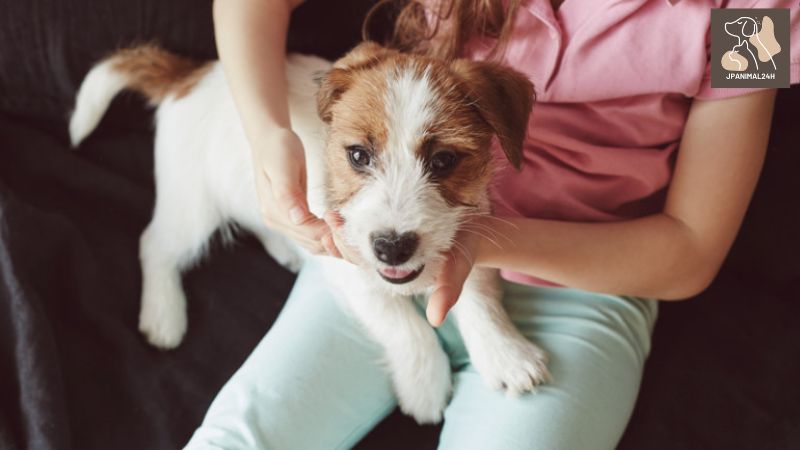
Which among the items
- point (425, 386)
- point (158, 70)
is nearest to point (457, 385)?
point (425, 386)

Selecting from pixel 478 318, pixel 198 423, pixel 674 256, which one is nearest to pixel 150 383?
pixel 198 423

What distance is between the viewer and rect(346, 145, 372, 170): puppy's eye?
117 cm

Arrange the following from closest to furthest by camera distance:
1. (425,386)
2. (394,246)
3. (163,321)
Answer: (394,246)
(425,386)
(163,321)

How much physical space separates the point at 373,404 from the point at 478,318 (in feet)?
1.06

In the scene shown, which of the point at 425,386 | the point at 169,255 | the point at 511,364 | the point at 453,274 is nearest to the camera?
the point at 453,274

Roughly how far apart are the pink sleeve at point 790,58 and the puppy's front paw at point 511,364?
0.65 metres

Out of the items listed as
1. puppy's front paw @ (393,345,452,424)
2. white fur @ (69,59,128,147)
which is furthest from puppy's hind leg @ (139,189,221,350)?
puppy's front paw @ (393,345,452,424)

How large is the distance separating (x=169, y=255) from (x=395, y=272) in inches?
37.8

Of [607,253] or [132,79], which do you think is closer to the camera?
[607,253]

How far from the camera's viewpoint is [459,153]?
1.18 metres

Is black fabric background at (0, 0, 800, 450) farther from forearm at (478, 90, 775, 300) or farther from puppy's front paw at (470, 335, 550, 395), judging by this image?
forearm at (478, 90, 775, 300)

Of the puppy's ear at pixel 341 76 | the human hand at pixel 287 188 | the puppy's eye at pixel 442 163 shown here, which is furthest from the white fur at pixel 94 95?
the puppy's eye at pixel 442 163

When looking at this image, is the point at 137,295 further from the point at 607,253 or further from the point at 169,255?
the point at 607,253

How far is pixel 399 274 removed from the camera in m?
1.12
